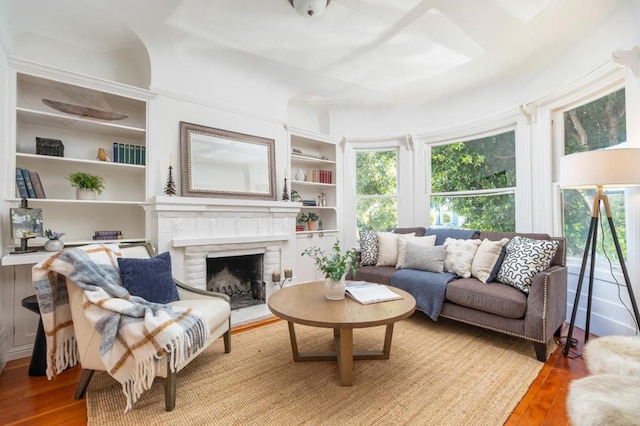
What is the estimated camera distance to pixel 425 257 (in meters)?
2.94

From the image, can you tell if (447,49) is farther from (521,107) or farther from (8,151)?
(8,151)

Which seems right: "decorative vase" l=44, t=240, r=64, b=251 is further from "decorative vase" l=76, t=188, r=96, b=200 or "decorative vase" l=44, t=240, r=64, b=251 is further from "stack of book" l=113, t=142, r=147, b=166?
"stack of book" l=113, t=142, r=147, b=166

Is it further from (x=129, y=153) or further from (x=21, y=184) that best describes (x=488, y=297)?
(x=21, y=184)

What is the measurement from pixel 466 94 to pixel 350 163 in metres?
1.73

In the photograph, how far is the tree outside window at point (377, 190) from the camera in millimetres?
4316

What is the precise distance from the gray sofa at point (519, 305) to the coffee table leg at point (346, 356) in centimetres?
123

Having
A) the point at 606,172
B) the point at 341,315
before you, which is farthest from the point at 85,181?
the point at 606,172

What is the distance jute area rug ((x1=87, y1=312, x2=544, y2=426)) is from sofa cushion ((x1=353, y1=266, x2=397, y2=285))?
2.46 feet

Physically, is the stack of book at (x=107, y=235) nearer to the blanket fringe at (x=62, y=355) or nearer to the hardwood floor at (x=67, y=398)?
the hardwood floor at (x=67, y=398)

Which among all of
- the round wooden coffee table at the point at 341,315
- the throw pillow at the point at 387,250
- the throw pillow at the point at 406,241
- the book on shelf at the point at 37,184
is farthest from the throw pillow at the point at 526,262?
the book on shelf at the point at 37,184

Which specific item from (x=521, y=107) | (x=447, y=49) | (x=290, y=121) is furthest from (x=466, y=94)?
(x=290, y=121)

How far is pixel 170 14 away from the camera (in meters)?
2.37

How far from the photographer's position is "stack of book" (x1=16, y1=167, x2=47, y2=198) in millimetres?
2184

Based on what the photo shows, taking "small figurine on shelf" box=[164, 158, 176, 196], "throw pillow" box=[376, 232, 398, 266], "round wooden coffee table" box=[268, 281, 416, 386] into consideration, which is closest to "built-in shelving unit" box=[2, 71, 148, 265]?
"small figurine on shelf" box=[164, 158, 176, 196]
